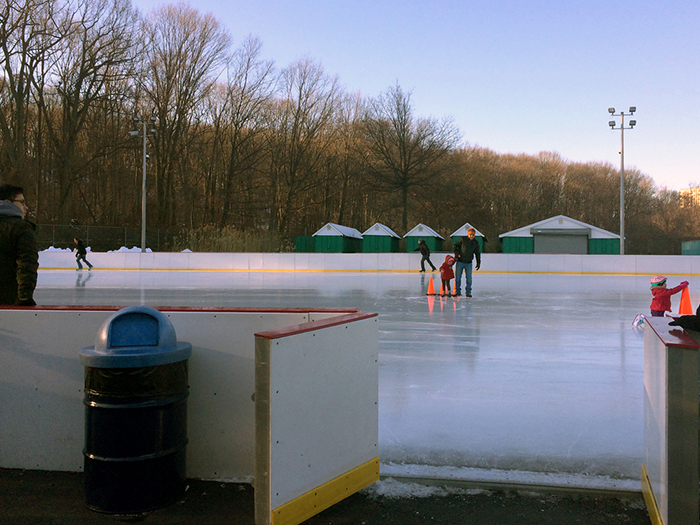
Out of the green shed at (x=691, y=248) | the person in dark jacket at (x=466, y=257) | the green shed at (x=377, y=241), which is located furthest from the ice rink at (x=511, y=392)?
the green shed at (x=377, y=241)

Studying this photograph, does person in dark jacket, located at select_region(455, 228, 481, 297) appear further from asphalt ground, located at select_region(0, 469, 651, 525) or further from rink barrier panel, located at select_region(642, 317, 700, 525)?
rink barrier panel, located at select_region(642, 317, 700, 525)

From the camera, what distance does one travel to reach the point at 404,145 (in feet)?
172

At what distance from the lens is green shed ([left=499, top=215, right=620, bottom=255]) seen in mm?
38969

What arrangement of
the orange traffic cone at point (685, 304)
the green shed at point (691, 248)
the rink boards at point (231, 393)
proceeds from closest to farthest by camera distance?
the rink boards at point (231, 393) < the orange traffic cone at point (685, 304) < the green shed at point (691, 248)

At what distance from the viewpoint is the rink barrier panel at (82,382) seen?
315cm

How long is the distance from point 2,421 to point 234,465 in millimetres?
1361

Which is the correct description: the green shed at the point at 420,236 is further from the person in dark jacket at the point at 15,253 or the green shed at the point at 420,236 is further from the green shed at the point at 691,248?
the person in dark jacket at the point at 15,253

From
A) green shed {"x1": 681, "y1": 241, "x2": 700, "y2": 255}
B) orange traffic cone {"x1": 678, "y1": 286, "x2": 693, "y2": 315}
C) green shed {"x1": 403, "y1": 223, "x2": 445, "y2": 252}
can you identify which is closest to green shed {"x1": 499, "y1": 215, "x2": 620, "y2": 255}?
green shed {"x1": 403, "y1": 223, "x2": 445, "y2": 252}

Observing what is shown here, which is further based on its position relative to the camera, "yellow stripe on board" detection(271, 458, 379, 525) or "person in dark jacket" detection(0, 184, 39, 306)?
"person in dark jacket" detection(0, 184, 39, 306)

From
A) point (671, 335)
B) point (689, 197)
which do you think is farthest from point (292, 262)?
point (689, 197)

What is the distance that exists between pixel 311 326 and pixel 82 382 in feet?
4.84

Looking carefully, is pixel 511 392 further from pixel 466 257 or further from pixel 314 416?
pixel 466 257

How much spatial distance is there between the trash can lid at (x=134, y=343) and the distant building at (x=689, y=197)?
7357cm

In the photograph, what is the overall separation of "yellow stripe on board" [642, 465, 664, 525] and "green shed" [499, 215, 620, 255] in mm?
37964
